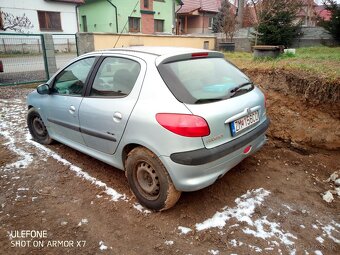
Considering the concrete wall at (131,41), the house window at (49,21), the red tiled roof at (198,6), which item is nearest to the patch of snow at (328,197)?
the concrete wall at (131,41)

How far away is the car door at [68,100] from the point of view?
11.0 ft

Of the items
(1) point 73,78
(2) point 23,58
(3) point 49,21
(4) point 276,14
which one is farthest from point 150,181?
(3) point 49,21

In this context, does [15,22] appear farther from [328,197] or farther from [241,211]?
[328,197]

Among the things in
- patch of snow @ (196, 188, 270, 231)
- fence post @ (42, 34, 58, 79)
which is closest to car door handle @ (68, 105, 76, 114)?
patch of snow @ (196, 188, 270, 231)

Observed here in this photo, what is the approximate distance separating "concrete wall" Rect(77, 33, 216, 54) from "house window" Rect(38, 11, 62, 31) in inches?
567

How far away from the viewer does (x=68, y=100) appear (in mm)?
3453

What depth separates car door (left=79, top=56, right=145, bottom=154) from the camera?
8.97 ft

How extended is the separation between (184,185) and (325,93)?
139 inches

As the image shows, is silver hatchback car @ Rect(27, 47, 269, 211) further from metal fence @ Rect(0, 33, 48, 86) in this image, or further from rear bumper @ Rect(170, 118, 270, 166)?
metal fence @ Rect(0, 33, 48, 86)

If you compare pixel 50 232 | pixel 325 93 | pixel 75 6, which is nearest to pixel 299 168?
pixel 325 93

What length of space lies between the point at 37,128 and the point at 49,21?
22402 millimetres

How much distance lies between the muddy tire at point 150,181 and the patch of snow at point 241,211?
421mm

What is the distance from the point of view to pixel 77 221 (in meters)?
2.66

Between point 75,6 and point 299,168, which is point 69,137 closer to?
point 299,168
